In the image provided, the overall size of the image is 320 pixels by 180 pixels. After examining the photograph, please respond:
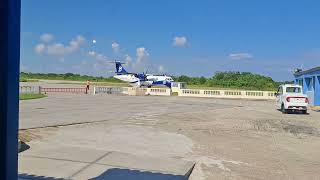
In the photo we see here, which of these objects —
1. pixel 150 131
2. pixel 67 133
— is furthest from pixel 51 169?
pixel 150 131

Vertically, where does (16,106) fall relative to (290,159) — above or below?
above

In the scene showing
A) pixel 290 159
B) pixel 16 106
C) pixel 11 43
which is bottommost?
pixel 290 159

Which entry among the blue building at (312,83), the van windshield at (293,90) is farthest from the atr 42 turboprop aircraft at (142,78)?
the van windshield at (293,90)

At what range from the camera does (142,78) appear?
7688 cm

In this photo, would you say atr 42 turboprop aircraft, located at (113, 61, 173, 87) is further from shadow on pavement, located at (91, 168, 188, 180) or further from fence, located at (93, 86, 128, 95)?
shadow on pavement, located at (91, 168, 188, 180)

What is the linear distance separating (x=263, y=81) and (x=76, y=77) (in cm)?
6654

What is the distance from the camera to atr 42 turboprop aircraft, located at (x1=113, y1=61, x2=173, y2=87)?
73125 millimetres

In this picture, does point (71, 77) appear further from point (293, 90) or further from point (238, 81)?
point (293, 90)

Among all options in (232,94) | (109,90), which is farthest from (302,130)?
(109,90)

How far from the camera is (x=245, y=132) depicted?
17.1m

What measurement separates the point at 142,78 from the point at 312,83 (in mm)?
42182

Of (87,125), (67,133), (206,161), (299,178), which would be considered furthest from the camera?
(87,125)

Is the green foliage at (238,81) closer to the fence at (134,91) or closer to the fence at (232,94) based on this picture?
the fence at (232,94)

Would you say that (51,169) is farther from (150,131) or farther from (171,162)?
(150,131)
